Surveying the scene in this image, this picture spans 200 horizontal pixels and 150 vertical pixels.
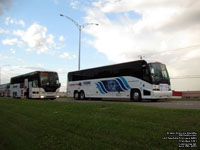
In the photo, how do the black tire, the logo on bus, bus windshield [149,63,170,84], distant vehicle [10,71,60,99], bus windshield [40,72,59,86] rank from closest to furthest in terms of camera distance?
bus windshield [149,63,170,84] → the black tire → the logo on bus → distant vehicle [10,71,60,99] → bus windshield [40,72,59,86]

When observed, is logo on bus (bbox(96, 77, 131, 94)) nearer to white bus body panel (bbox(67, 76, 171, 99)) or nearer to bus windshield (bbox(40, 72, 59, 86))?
white bus body panel (bbox(67, 76, 171, 99))

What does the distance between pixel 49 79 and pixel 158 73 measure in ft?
47.9

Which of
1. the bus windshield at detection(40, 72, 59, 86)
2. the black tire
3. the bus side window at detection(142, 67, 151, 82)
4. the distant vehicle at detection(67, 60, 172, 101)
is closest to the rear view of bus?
the distant vehicle at detection(67, 60, 172, 101)

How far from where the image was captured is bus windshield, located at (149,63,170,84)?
54.4ft

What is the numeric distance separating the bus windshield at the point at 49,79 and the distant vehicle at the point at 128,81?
3.54 metres

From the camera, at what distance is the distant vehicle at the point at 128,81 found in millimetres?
16625

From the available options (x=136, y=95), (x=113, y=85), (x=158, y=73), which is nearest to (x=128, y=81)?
(x=136, y=95)

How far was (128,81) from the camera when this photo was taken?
18453mm

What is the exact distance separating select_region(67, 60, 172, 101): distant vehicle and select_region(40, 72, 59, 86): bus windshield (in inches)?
139

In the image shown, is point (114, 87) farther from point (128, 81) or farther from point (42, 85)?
point (42, 85)

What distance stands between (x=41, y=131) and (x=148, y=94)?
11.7 m

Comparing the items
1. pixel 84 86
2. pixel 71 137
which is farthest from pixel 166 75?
pixel 71 137

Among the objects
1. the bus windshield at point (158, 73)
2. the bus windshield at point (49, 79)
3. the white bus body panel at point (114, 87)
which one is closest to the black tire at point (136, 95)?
the white bus body panel at point (114, 87)

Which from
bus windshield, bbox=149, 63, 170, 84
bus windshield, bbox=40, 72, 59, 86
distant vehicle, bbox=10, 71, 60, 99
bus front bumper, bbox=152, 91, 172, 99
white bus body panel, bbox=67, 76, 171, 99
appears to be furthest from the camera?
bus windshield, bbox=40, 72, 59, 86
